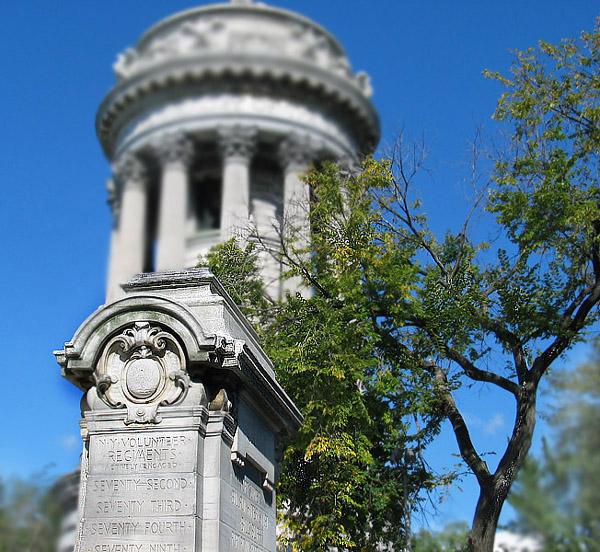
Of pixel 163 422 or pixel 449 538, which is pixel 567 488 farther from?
pixel 449 538

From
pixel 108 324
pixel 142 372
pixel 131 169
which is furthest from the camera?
pixel 131 169

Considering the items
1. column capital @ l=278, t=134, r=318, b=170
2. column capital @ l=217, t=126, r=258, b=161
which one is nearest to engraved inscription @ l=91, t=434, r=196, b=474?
column capital @ l=278, t=134, r=318, b=170

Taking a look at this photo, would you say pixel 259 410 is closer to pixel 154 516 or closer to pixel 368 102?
pixel 154 516

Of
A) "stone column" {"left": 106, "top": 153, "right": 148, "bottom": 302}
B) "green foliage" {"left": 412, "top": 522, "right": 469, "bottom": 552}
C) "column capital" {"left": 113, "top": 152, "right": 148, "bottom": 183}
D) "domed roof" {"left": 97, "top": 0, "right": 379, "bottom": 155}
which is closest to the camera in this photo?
"green foliage" {"left": 412, "top": 522, "right": 469, "bottom": 552}

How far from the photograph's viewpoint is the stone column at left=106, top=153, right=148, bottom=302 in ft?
171

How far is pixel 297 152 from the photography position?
5166 centimetres

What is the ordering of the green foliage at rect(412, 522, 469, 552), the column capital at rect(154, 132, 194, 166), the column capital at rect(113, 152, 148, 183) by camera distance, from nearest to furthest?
the green foliage at rect(412, 522, 469, 552)
the column capital at rect(154, 132, 194, 166)
the column capital at rect(113, 152, 148, 183)

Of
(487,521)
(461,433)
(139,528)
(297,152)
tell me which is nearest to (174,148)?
(297,152)

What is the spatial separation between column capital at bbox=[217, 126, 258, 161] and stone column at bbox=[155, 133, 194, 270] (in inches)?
92.5

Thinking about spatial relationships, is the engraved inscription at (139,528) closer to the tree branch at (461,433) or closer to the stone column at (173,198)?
the tree branch at (461,433)

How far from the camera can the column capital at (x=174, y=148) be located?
5247 cm

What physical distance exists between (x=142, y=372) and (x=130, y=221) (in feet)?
141

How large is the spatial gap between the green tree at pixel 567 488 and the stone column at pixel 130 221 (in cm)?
3428

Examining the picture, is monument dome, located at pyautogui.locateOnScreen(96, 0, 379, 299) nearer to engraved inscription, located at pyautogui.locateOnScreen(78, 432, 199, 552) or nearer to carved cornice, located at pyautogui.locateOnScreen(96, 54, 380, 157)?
carved cornice, located at pyautogui.locateOnScreen(96, 54, 380, 157)
